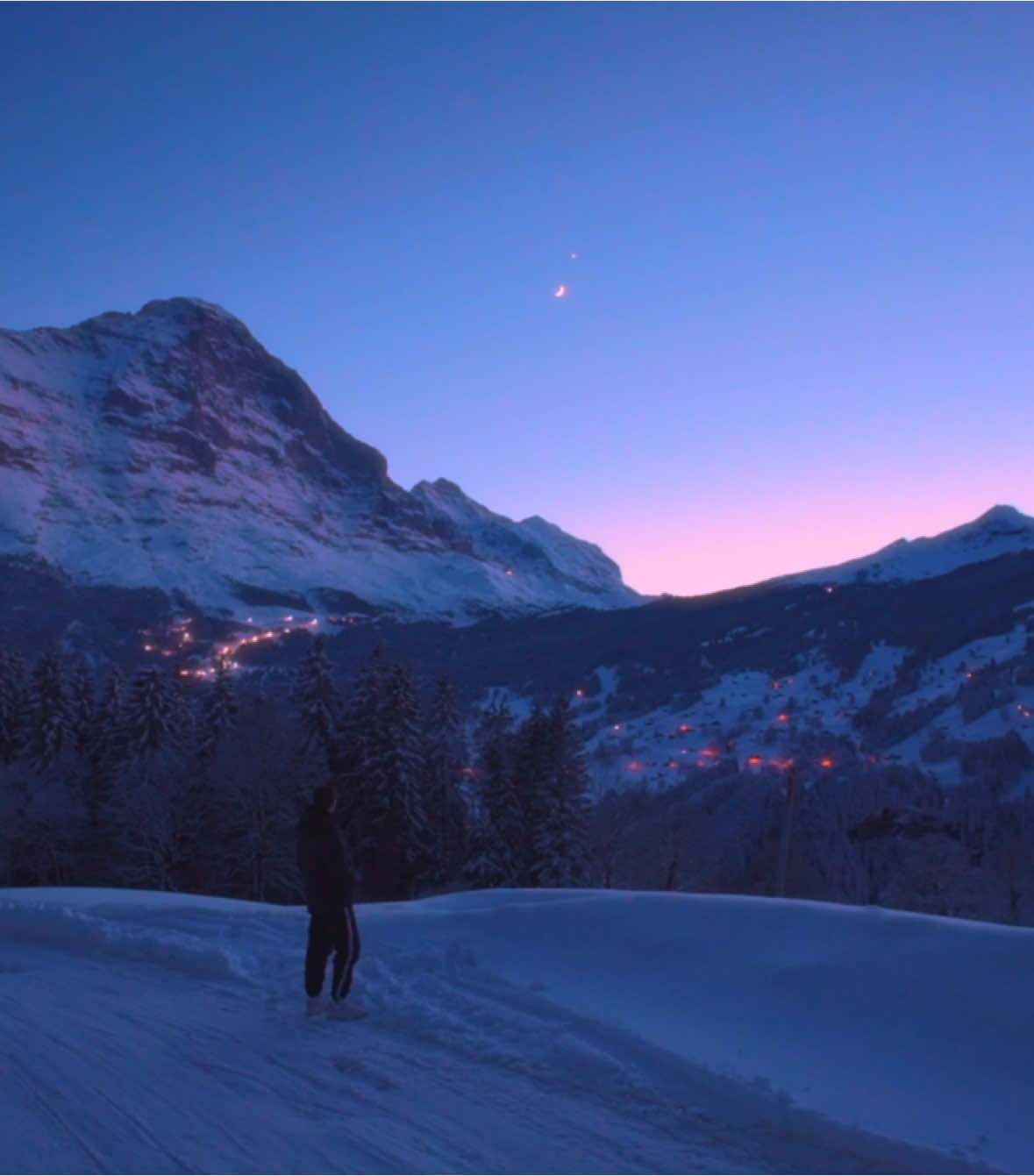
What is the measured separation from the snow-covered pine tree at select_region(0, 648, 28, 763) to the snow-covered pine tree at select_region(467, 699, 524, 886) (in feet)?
56.6

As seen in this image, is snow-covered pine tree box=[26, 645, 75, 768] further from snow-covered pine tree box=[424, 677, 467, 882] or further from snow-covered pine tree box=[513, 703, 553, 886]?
snow-covered pine tree box=[513, 703, 553, 886]

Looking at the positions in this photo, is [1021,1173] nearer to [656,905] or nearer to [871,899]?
[656,905]

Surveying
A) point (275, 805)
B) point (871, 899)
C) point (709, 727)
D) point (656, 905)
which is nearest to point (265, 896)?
point (275, 805)

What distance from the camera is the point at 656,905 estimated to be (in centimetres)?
882

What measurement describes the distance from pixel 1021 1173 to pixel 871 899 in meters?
30.8

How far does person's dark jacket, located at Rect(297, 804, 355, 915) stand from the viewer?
716 cm

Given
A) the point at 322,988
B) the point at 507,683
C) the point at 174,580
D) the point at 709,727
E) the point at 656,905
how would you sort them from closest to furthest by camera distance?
the point at 322,988 → the point at 656,905 → the point at 709,727 → the point at 507,683 → the point at 174,580

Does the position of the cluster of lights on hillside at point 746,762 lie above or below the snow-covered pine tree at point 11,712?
below

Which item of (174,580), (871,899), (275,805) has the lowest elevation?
(871,899)

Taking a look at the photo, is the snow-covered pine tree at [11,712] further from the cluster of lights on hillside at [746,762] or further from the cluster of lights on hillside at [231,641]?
the cluster of lights on hillside at [231,641]

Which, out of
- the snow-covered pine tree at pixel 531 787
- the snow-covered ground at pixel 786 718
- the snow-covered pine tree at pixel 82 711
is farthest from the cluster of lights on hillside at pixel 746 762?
the snow-covered pine tree at pixel 82 711

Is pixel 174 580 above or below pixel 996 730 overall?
above

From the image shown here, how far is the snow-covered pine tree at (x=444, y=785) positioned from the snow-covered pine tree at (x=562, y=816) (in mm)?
4116

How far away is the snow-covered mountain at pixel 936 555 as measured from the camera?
164m
